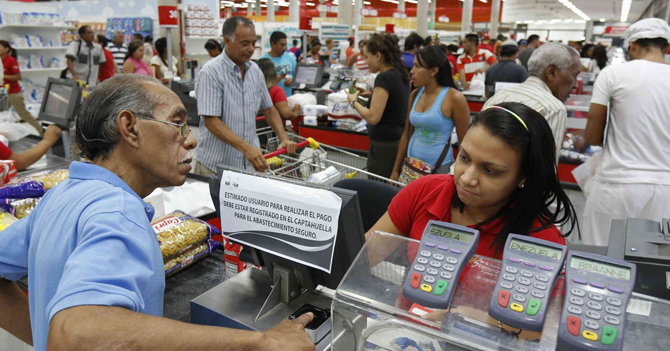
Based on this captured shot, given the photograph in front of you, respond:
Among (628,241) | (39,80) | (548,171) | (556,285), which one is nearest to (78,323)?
(556,285)

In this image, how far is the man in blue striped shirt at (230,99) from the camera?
2.95m

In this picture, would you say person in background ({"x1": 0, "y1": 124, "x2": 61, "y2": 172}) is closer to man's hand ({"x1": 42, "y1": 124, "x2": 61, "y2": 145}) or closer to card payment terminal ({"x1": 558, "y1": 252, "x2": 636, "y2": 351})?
man's hand ({"x1": 42, "y1": 124, "x2": 61, "y2": 145})

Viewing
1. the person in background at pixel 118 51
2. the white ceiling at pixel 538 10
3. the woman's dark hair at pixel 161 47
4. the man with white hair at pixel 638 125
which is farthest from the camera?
the white ceiling at pixel 538 10

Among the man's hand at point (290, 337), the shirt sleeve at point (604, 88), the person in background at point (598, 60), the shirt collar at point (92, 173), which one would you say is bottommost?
the man's hand at point (290, 337)

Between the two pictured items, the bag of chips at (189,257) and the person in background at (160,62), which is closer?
the bag of chips at (189,257)

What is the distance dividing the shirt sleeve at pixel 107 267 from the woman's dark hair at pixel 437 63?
257 centimetres

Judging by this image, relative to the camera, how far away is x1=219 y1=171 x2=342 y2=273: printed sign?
109 cm

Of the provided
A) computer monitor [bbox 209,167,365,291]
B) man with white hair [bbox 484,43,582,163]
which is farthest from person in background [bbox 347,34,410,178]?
computer monitor [bbox 209,167,365,291]

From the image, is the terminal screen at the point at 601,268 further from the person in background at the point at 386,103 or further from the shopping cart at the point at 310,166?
the person in background at the point at 386,103

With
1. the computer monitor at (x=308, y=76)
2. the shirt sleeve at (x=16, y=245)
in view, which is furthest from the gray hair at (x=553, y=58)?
the computer monitor at (x=308, y=76)

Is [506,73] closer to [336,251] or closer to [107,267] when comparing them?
[336,251]

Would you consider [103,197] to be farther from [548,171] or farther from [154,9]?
[154,9]

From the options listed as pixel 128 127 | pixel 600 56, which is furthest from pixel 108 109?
pixel 600 56

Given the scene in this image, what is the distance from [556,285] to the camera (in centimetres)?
82
